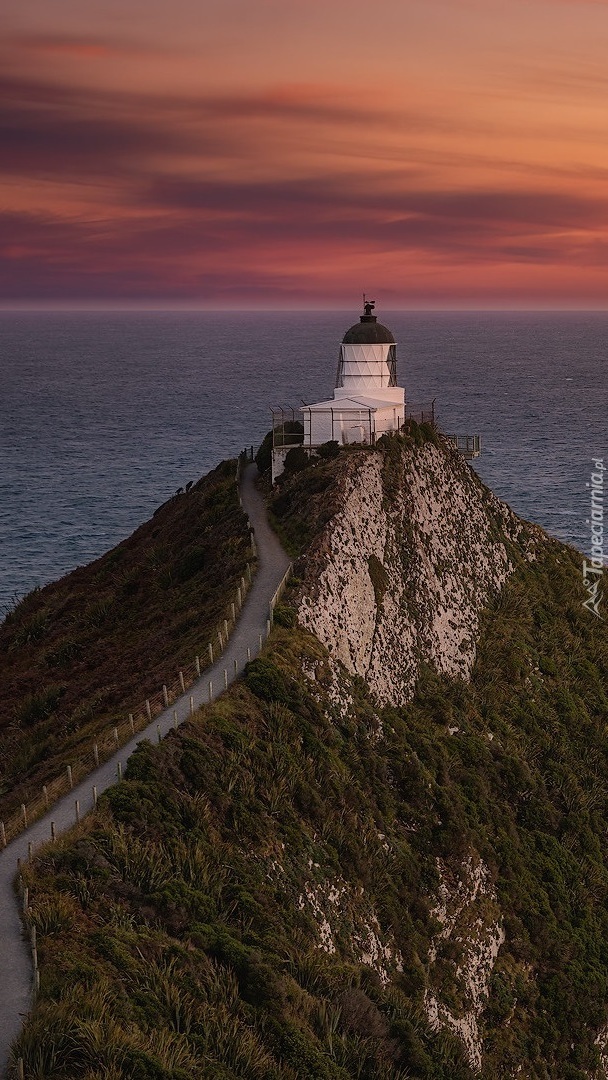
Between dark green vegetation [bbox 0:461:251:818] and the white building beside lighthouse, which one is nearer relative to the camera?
dark green vegetation [bbox 0:461:251:818]

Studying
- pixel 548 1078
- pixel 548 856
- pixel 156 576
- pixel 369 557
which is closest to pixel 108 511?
pixel 156 576

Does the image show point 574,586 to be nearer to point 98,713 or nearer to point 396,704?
point 396,704

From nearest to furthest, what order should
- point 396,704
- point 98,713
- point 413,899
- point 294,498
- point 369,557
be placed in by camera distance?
1. point 413,899
2. point 98,713
3. point 396,704
4. point 369,557
5. point 294,498

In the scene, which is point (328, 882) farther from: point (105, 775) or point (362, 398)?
point (362, 398)

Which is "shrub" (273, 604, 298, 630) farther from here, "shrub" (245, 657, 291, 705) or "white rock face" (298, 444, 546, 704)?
"shrub" (245, 657, 291, 705)

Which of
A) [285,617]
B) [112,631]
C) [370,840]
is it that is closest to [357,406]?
[112,631]

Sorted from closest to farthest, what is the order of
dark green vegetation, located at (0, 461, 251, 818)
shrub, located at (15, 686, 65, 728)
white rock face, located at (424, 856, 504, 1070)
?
white rock face, located at (424, 856, 504, 1070), dark green vegetation, located at (0, 461, 251, 818), shrub, located at (15, 686, 65, 728)

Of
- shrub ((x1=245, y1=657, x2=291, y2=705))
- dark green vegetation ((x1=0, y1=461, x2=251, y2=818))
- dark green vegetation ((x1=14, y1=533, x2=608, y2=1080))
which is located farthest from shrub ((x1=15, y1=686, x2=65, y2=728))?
shrub ((x1=245, y1=657, x2=291, y2=705))
